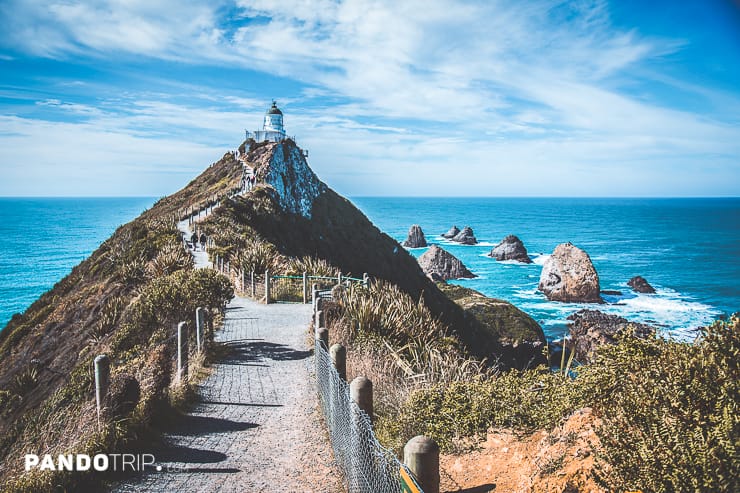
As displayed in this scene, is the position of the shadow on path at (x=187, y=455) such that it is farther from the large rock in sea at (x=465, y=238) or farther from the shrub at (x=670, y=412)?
the large rock in sea at (x=465, y=238)

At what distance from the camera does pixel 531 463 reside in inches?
184

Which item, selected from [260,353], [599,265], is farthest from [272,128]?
[260,353]

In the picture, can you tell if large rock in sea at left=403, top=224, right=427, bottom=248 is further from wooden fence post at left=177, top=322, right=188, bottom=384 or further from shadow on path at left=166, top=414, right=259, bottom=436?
shadow on path at left=166, top=414, right=259, bottom=436

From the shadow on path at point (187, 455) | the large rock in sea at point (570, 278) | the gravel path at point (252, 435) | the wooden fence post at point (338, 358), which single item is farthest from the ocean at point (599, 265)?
the shadow on path at point (187, 455)

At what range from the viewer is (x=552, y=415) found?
542 cm

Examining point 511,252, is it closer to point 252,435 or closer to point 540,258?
point 540,258

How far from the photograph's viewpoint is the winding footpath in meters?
5.71

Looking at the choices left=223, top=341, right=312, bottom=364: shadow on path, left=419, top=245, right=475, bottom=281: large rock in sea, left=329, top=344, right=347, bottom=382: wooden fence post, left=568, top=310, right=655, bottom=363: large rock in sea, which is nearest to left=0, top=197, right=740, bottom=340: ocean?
left=568, top=310, right=655, bottom=363: large rock in sea

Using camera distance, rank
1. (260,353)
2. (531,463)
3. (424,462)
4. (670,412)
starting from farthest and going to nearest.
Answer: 1. (260,353)
2. (531,463)
3. (670,412)
4. (424,462)

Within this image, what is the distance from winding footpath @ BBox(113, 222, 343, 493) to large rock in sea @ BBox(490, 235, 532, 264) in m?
68.0

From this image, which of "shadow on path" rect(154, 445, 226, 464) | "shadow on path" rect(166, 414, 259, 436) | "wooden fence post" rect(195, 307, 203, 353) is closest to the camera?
"shadow on path" rect(154, 445, 226, 464)

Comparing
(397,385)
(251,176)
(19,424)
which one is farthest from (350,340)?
(251,176)

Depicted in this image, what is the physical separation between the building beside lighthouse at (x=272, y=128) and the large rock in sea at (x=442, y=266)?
75.4 ft

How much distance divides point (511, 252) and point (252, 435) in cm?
7275
